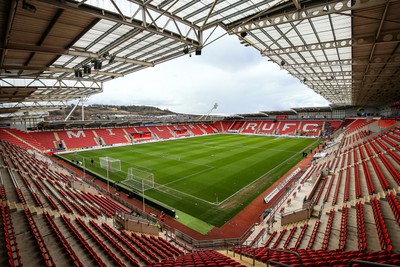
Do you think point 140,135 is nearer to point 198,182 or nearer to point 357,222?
point 198,182

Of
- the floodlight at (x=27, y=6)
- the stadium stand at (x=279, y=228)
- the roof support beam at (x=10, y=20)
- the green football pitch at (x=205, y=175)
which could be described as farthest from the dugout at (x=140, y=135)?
the floodlight at (x=27, y=6)

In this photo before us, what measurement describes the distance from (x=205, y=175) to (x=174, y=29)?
625 inches

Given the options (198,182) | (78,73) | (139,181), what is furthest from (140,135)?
(78,73)

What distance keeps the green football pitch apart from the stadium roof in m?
11.0

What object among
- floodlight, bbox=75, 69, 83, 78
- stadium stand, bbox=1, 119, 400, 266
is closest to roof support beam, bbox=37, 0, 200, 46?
stadium stand, bbox=1, 119, 400, 266

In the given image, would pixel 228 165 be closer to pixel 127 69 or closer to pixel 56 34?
pixel 127 69

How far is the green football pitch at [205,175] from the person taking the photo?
15.4 metres

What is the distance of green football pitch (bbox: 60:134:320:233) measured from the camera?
15352 mm

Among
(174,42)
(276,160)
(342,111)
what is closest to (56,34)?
(174,42)

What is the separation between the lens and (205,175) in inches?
894

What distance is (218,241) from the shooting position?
11.4m

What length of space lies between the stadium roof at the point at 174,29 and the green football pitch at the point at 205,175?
11.0 metres

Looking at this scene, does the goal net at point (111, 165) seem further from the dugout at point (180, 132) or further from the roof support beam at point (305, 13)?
the dugout at point (180, 132)

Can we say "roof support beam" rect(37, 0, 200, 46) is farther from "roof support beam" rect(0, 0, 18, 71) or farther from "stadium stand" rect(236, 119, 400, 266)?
"stadium stand" rect(236, 119, 400, 266)
